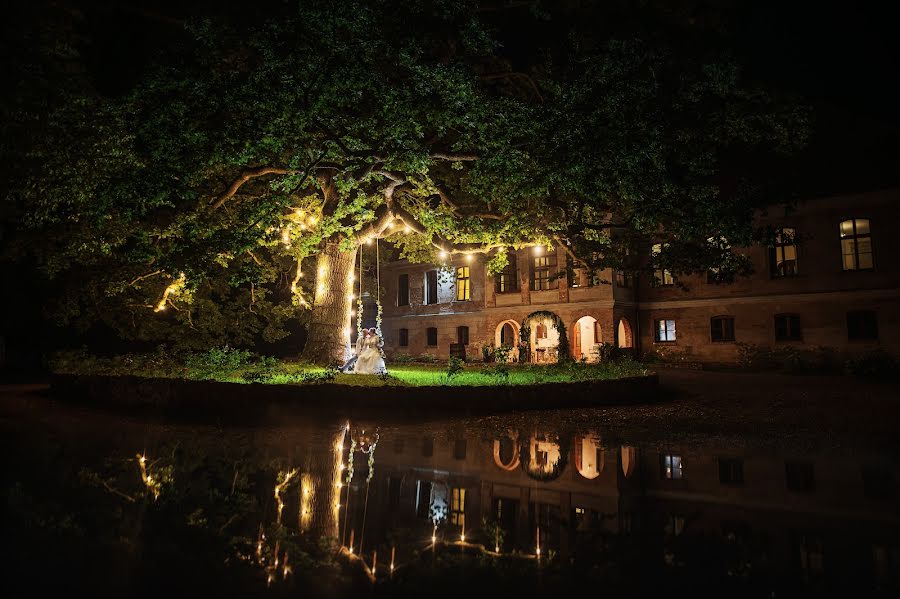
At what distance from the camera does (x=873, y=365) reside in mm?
21297

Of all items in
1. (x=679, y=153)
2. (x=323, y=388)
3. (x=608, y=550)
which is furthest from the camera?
(x=679, y=153)

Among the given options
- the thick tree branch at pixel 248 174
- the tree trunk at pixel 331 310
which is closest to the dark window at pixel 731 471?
the thick tree branch at pixel 248 174

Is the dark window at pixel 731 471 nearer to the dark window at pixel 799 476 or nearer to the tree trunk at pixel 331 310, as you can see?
the dark window at pixel 799 476

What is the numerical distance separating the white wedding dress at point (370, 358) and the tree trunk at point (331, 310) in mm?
1589

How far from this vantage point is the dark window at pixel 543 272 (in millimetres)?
31266

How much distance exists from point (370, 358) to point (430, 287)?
22.4 m

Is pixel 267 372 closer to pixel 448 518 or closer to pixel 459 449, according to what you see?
pixel 459 449

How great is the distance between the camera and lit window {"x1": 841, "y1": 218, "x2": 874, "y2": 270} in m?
24.2

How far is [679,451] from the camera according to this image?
7.37 meters

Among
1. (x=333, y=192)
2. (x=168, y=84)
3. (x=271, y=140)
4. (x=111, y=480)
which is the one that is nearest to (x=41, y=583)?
(x=111, y=480)

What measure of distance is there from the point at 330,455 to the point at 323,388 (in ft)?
14.5

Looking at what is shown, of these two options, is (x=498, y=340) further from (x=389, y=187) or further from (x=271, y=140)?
(x=271, y=140)

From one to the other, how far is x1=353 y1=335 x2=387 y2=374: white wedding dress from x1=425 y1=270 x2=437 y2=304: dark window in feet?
70.9

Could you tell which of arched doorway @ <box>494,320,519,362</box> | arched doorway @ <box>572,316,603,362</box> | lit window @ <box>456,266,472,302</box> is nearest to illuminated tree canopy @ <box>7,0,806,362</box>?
arched doorway @ <box>494,320,519,362</box>
